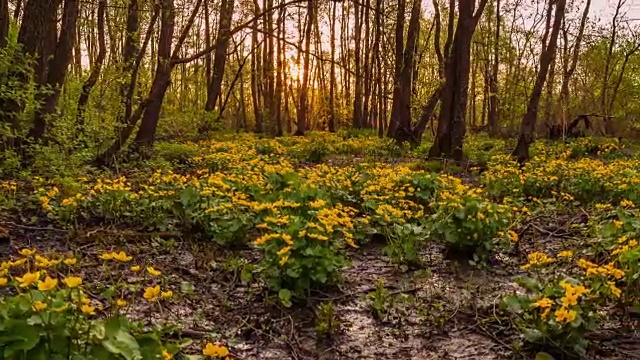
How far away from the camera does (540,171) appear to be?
874 centimetres

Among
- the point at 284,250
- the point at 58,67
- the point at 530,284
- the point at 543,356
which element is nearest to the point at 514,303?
the point at 530,284

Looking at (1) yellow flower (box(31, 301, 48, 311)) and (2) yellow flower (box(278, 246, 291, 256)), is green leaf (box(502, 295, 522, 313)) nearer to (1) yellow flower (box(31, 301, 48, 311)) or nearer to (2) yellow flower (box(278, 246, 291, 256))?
(2) yellow flower (box(278, 246, 291, 256))

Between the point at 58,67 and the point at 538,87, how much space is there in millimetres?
9007

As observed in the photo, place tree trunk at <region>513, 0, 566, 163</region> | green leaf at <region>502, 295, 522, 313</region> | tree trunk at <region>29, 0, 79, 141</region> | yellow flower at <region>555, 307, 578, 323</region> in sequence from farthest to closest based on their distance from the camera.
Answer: tree trunk at <region>513, 0, 566, 163</region>, tree trunk at <region>29, 0, 79, 141</region>, green leaf at <region>502, 295, 522, 313</region>, yellow flower at <region>555, 307, 578, 323</region>

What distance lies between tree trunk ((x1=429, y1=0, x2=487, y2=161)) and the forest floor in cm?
591

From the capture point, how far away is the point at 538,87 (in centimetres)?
1132

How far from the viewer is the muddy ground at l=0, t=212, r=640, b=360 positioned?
11.6 feet

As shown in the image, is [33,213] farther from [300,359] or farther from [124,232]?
[300,359]

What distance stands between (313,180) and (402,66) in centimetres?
1007

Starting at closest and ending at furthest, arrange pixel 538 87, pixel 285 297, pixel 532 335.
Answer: pixel 532 335
pixel 285 297
pixel 538 87

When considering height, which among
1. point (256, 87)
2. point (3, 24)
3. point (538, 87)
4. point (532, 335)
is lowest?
point (532, 335)

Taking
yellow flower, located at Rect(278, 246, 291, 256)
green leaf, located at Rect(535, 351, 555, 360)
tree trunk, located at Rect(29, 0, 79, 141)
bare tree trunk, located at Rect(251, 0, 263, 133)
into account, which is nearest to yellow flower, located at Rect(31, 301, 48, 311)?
yellow flower, located at Rect(278, 246, 291, 256)

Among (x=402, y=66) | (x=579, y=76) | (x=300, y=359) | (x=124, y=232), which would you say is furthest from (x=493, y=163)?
(x=579, y=76)

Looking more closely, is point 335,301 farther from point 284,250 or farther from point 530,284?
point 530,284
